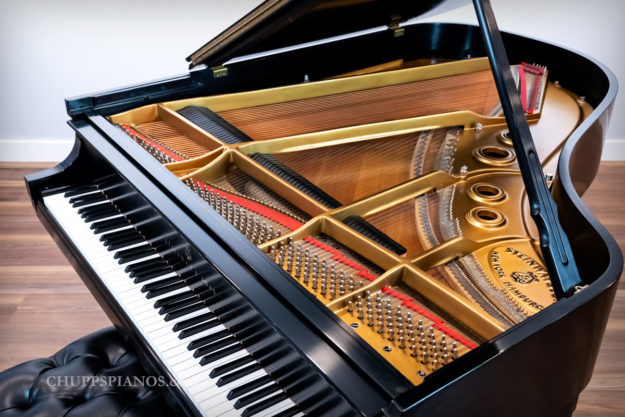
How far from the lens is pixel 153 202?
1.93 m

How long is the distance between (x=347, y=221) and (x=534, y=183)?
646 mm

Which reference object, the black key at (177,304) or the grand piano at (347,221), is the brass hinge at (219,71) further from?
the black key at (177,304)

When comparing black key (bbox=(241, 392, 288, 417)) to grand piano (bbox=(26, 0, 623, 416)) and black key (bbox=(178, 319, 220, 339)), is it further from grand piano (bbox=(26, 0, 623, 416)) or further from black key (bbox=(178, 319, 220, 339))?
black key (bbox=(178, 319, 220, 339))

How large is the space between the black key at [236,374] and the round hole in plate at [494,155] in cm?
158

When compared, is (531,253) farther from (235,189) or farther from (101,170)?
(101,170)

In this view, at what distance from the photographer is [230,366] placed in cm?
161

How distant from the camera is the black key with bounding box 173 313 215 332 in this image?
175 cm

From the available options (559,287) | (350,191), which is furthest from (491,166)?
(559,287)

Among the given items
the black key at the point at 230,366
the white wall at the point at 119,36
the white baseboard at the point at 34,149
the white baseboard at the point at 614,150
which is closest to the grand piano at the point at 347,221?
the black key at the point at 230,366

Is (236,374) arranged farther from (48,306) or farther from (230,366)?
(48,306)

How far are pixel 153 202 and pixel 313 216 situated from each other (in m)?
0.56

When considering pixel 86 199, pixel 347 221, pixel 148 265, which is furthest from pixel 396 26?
pixel 148 265

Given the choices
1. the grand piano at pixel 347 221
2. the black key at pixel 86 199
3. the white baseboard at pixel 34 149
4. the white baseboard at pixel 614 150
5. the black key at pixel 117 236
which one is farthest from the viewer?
the white baseboard at pixel 614 150

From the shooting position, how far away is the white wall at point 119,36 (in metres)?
4.60
